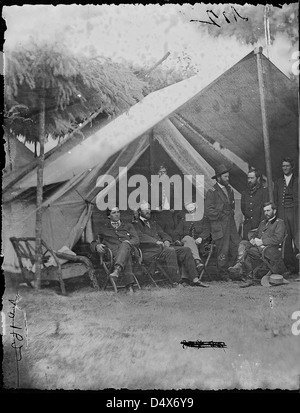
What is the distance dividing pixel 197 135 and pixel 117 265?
0.97m

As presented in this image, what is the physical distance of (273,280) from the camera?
280cm

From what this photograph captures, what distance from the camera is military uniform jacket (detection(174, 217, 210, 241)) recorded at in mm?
2838

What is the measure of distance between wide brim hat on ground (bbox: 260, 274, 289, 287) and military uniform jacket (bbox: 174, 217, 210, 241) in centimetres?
45

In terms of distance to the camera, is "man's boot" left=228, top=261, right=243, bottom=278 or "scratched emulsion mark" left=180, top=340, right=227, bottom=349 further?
"man's boot" left=228, top=261, right=243, bottom=278

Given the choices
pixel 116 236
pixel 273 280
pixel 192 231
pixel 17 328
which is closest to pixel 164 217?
pixel 192 231

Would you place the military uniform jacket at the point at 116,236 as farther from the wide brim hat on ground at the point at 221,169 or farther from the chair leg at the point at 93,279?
the wide brim hat on ground at the point at 221,169

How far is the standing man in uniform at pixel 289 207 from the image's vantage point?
2.80 meters

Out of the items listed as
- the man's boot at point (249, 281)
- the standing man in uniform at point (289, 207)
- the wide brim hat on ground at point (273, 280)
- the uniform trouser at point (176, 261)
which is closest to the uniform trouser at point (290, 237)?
the standing man in uniform at point (289, 207)

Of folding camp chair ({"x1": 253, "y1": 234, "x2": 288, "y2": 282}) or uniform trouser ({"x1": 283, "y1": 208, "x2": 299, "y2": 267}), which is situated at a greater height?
uniform trouser ({"x1": 283, "y1": 208, "x2": 299, "y2": 267})

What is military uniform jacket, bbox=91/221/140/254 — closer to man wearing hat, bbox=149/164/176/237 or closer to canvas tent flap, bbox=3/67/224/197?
man wearing hat, bbox=149/164/176/237

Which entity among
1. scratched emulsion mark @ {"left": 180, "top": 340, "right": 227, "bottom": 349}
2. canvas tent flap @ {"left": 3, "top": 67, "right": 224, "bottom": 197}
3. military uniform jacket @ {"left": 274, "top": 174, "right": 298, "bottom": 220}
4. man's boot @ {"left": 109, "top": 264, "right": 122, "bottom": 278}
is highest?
canvas tent flap @ {"left": 3, "top": 67, "right": 224, "bottom": 197}

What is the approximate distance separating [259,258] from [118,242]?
0.89 meters

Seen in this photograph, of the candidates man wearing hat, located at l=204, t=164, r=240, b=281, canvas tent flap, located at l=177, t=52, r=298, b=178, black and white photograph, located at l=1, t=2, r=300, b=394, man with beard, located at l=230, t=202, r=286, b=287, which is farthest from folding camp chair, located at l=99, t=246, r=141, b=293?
canvas tent flap, located at l=177, t=52, r=298, b=178
